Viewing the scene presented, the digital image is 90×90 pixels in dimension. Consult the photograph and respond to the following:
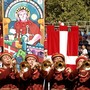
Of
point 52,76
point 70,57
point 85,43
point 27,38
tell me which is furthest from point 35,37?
point 85,43

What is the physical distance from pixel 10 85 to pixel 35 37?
7.18 feet

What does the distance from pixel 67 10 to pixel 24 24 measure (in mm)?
17872

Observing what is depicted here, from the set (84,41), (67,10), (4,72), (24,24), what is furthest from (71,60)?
(67,10)

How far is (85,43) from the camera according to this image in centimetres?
1802

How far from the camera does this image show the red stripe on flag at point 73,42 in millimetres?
10375

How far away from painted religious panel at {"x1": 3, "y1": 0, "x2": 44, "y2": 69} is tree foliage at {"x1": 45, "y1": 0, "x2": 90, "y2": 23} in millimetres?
15720

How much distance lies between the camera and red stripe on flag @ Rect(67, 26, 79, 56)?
1038 cm

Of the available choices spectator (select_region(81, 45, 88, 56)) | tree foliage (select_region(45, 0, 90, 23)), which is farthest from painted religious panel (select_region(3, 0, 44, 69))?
tree foliage (select_region(45, 0, 90, 23))

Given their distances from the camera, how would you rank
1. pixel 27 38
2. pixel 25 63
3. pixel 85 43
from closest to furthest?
pixel 25 63, pixel 27 38, pixel 85 43

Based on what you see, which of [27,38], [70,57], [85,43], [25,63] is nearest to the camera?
[25,63]

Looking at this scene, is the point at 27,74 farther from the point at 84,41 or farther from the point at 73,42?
the point at 84,41

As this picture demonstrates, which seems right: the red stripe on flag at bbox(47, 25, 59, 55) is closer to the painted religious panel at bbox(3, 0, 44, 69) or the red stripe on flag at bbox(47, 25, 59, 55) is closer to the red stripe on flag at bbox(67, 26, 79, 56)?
the red stripe on flag at bbox(67, 26, 79, 56)

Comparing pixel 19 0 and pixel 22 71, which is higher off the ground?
pixel 19 0

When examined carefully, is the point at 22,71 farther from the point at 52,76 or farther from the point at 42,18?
the point at 42,18
